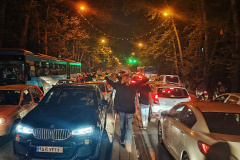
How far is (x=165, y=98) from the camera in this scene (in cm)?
934

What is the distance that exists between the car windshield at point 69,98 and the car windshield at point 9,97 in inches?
66.7

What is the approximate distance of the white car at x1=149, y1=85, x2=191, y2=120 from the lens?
364 inches

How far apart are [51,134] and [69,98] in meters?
2.12

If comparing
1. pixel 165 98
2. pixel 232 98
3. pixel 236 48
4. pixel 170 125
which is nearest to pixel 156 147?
pixel 170 125

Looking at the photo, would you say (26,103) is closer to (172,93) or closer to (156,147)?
(156,147)

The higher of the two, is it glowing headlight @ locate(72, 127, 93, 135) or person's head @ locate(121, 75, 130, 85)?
person's head @ locate(121, 75, 130, 85)

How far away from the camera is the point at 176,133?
15.9ft

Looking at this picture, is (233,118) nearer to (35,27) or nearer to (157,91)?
(157,91)

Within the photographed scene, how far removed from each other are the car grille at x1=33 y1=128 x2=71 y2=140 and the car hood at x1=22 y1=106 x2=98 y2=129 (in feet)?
0.26

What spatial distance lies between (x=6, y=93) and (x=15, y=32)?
1329 cm

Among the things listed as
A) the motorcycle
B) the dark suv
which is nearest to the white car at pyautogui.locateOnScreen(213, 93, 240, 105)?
the dark suv

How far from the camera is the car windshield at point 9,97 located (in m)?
7.36

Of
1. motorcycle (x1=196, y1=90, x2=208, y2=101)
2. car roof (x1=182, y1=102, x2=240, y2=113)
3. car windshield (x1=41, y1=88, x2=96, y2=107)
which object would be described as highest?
car roof (x1=182, y1=102, x2=240, y2=113)

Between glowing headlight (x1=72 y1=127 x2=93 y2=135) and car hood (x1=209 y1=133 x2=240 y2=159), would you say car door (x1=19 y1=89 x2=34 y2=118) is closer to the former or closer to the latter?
glowing headlight (x1=72 y1=127 x2=93 y2=135)
